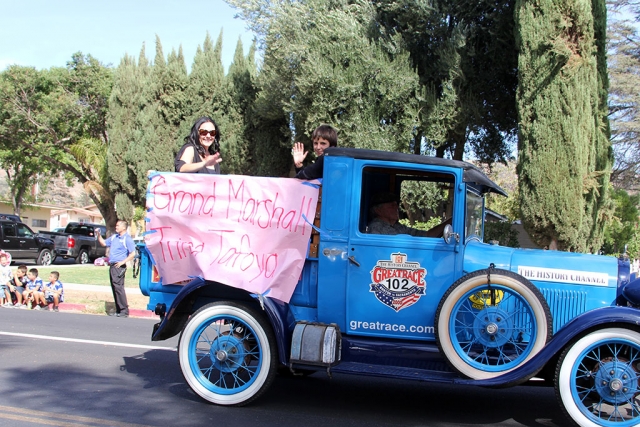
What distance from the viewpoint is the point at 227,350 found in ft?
17.1

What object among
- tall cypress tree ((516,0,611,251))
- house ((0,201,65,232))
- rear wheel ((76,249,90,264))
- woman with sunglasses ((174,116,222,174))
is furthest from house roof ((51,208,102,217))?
woman with sunglasses ((174,116,222,174))

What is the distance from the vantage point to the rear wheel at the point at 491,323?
450 centimetres

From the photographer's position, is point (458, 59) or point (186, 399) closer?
point (186, 399)

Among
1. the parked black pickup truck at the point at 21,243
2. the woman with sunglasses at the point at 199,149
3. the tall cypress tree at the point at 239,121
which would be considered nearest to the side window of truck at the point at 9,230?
the parked black pickup truck at the point at 21,243

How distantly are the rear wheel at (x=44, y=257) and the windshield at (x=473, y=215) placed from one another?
22.2 metres

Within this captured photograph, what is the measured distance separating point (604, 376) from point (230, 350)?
2890 millimetres

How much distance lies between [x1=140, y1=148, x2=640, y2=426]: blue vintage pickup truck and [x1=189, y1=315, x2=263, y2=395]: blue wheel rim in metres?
0.01

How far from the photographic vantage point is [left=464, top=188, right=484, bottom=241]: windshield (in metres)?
5.04

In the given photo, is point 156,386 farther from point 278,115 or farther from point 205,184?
point 278,115

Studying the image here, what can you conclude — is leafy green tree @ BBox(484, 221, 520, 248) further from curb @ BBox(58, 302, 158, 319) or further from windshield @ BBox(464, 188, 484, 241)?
windshield @ BBox(464, 188, 484, 241)

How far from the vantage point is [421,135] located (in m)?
14.8

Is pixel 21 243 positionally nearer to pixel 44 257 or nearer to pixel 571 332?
pixel 44 257

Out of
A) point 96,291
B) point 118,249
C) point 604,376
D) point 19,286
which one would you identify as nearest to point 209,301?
point 604,376

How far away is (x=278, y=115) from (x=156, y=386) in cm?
1226
